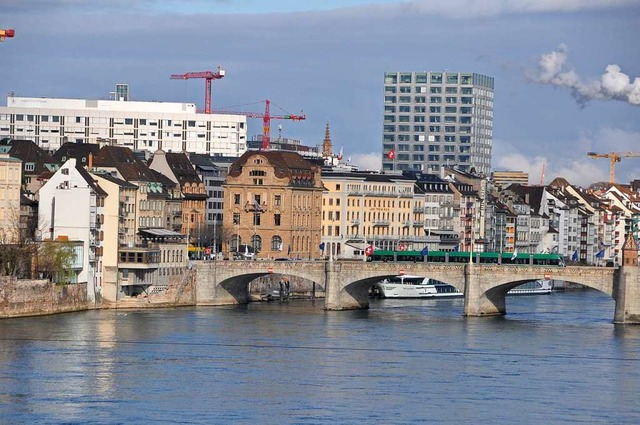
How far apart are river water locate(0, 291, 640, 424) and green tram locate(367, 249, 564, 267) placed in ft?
18.5

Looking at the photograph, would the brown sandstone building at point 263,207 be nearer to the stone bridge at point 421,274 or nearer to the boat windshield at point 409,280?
the boat windshield at point 409,280

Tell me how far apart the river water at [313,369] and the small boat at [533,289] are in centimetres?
3888

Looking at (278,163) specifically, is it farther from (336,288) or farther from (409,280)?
(336,288)

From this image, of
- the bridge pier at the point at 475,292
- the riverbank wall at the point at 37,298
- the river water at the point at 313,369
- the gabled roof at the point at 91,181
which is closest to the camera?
the river water at the point at 313,369

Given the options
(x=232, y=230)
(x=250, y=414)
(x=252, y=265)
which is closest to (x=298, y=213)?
(x=232, y=230)

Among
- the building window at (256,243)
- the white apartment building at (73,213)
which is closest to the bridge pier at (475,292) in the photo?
the white apartment building at (73,213)

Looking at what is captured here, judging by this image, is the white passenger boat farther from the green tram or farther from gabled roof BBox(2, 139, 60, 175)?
gabled roof BBox(2, 139, 60, 175)

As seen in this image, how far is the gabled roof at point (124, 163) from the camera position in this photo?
148250 mm

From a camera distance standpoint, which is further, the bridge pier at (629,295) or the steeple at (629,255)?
the steeple at (629,255)

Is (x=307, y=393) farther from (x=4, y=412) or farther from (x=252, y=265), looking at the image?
(x=252, y=265)

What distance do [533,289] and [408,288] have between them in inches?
718

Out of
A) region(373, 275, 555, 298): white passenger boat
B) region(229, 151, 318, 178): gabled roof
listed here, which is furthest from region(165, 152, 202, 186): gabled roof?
region(373, 275, 555, 298): white passenger boat

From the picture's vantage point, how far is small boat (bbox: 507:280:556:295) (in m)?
171

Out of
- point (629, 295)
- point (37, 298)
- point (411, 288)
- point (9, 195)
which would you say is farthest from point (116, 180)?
point (629, 295)
